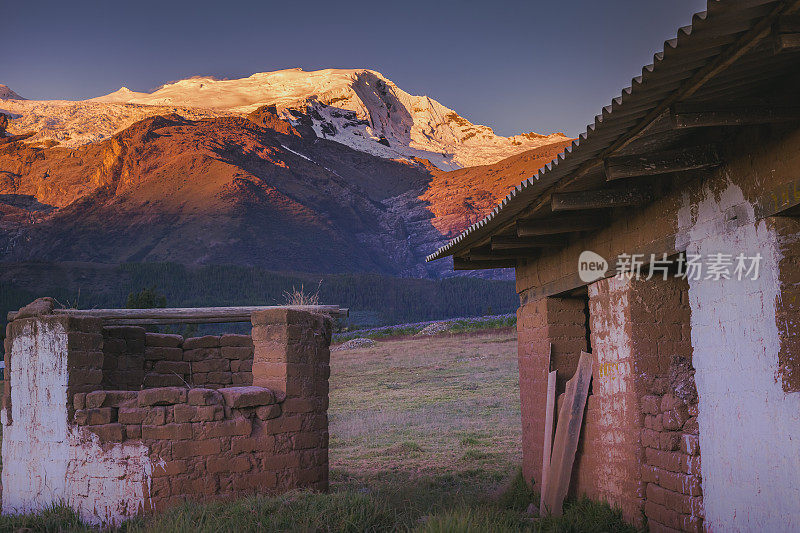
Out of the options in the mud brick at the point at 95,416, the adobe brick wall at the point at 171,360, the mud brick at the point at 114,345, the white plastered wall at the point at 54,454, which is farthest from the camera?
the adobe brick wall at the point at 171,360

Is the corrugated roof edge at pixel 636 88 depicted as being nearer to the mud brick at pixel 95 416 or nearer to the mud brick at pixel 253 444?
the mud brick at pixel 253 444

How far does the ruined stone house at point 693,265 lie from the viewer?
3482 mm

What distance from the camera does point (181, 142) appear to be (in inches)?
3413

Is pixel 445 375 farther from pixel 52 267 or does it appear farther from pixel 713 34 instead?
pixel 52 267

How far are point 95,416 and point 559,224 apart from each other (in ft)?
15.6

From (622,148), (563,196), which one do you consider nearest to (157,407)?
(563,196)

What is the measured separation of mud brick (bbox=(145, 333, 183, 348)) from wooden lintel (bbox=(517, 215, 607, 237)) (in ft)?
17.2

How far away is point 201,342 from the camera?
942cm

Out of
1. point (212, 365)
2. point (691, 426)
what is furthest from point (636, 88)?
point (212, 365)

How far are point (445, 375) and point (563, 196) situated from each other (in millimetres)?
18105

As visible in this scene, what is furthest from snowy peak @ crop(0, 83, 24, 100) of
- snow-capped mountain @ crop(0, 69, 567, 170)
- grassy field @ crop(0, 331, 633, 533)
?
grassy field @ crop(0, 331, 633, 533)

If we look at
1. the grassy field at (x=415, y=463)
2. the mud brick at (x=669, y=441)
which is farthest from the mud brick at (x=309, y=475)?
the mud brick at (x=669, y=441)

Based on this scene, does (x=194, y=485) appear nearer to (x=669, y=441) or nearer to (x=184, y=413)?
(x=184, y=413)

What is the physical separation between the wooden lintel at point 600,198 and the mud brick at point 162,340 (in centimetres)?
594
